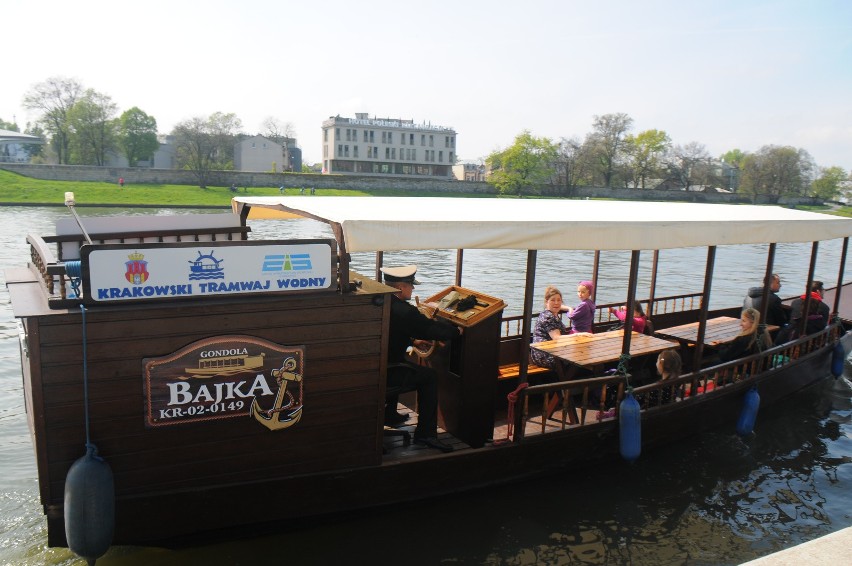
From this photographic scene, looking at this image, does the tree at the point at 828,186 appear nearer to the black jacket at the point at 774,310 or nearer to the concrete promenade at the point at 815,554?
the black jacket at the point at 774,310

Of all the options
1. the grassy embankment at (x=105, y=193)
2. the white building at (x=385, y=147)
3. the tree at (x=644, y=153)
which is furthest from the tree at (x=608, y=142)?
the grassy embankment at (x=105, y=193)

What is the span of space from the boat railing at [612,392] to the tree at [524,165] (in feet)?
199

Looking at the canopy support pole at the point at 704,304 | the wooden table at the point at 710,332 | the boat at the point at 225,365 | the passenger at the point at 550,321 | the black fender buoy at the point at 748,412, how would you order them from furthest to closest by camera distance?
the wooden table at the point at 710,332, the black fender buoy at the point at 748,412, the passenger at the point at 550,321, the canopy support pole at the point at 704,304, the boat at the point at 225,365

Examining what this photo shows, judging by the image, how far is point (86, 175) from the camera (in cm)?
5119

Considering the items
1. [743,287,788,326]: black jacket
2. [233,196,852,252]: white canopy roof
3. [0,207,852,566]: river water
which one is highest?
[233,196,852,252]: white canopy roof

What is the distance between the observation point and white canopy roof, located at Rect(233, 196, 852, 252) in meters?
4.42

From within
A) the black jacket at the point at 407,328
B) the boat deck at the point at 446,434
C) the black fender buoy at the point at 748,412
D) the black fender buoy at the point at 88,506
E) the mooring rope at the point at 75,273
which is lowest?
the black fender buoy at the point at 748,412

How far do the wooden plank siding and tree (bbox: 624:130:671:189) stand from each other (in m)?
78.1

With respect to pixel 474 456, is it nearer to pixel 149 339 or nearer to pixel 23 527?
pixel 149 339

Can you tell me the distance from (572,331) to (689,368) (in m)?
1.91

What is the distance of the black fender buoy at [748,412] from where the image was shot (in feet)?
24.5

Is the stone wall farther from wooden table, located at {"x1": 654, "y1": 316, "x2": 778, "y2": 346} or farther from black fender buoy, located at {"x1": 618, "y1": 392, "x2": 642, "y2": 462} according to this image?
black fender buoy, located at {"x1": 618, "y1": 392, "x2": 642, "y2": 462}

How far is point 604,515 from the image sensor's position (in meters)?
6.11

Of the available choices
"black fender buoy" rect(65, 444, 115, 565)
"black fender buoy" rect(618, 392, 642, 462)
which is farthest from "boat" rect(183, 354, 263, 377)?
"black fender buoy" rect(618, 392, 642, 462)
